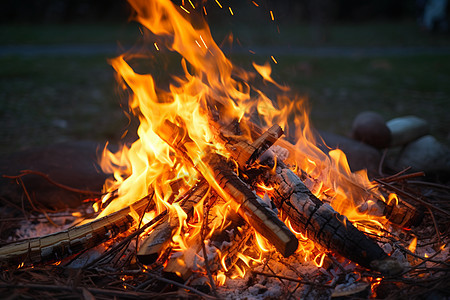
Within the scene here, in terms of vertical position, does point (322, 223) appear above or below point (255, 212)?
below

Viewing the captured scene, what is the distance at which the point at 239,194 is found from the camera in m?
2.27

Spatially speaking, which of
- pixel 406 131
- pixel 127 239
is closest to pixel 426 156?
pixel 406 131

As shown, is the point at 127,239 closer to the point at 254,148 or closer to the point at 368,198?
the point at 254,148

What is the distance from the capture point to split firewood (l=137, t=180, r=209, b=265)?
2104 mm

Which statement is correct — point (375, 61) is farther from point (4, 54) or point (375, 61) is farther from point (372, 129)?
point (4, 54)

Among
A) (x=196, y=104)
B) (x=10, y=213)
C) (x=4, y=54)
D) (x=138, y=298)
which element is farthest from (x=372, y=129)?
(x=4, y=54)

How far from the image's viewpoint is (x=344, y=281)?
212cm

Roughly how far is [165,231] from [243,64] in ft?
27.5

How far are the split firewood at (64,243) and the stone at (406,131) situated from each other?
3.30 metres

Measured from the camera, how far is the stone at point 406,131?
4.38 meters

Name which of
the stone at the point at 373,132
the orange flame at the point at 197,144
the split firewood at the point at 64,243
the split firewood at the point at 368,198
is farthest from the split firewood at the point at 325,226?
the stone at the point at 373,132

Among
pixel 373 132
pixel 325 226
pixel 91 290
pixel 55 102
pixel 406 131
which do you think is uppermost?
pixel 55 102

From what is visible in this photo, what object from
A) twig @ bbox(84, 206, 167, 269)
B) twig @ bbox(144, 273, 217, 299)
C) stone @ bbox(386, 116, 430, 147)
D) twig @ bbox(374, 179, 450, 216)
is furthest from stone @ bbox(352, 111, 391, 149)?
twig @ bbox(144, 273, 217, 299)

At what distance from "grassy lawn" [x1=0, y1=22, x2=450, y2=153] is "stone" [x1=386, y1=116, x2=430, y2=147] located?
3.58 ft
